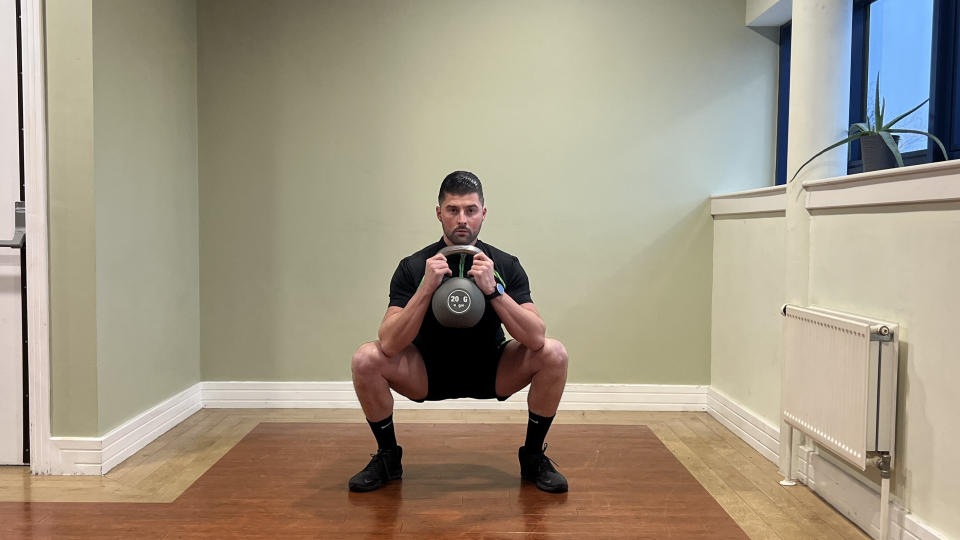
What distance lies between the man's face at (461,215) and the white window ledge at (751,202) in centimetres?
139

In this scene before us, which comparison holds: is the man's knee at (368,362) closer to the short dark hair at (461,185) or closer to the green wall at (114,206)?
the short dark hair at (461,185)

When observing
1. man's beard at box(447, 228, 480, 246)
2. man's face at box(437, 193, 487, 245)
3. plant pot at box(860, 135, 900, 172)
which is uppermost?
plant pot at box(860, 135, 900, 172)

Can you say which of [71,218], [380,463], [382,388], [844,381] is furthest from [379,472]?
[844,381]

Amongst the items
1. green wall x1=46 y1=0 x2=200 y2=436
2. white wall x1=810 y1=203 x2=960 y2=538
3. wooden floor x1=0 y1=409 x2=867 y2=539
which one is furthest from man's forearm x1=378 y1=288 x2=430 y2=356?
white wall x1=810 y1=203 x2=960 y2=538

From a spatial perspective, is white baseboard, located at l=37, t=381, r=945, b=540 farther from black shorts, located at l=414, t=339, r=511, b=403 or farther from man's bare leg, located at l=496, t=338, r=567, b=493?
black shorts, located at l=414, t=339, r=511, b=403

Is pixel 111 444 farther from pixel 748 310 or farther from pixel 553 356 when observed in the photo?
pixel 748 310

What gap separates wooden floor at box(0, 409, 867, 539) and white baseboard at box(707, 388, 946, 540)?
0.14 feet

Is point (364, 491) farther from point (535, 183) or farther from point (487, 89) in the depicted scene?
point (487, 89)

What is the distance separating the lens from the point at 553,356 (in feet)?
9.97

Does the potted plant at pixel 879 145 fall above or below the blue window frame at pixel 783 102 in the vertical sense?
below

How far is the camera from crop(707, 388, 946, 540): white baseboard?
2.50 meters

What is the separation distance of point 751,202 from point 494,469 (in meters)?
1.79

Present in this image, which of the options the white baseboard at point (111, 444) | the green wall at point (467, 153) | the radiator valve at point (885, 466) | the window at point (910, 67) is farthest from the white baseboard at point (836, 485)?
the white baseboard at point (111, 444)

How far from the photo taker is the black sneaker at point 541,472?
309 cm
